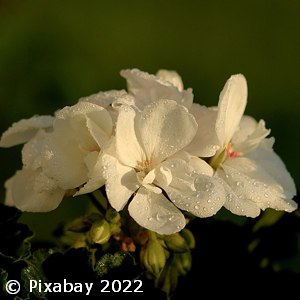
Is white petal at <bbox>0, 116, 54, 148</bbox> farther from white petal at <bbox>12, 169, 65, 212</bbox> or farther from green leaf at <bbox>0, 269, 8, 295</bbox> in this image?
green leaf at <bbox>0, 269, 8, 295</bbox>

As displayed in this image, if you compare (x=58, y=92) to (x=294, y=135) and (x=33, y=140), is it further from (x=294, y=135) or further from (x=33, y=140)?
(x=33, y=140)

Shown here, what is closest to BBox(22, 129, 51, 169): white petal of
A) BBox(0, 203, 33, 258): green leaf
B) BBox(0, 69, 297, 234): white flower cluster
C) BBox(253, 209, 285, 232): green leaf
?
BBox(0, 69, 297, 234): white flower cluster

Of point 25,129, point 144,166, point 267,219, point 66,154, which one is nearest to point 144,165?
point 144,166

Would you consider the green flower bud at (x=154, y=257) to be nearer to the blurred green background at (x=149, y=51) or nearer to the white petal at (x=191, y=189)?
the white petal at (x=191, y=189)

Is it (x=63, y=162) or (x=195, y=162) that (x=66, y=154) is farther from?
(x=195, y=162)

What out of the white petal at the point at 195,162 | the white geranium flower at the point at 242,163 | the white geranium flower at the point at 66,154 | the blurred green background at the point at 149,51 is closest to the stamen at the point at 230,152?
the white geranium flower at the point at 242,163
